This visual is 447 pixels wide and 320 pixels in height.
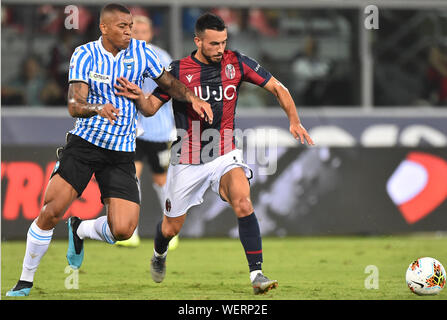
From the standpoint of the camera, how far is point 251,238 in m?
7.14

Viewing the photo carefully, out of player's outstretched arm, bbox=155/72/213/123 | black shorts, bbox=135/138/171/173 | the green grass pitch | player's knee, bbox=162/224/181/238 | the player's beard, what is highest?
the player's beard

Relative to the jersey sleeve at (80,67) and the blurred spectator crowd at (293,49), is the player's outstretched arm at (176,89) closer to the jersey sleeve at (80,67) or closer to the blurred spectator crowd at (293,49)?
the jersey sleeve at (80,67)

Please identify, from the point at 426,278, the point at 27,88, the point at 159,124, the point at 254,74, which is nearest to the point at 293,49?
the point at 27,88

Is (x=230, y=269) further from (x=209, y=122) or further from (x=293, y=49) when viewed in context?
(x=293, y=49)

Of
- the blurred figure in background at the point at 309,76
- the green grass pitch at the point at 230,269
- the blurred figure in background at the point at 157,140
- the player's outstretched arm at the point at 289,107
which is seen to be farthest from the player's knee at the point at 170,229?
the blurred figure in background at the point at 309,76

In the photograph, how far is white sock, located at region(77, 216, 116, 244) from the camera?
738 centimetres

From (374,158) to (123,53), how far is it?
5.70 metres

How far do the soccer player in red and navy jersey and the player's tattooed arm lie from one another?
73cm

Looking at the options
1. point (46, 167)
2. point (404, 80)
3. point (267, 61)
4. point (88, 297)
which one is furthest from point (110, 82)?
point (404, 80)

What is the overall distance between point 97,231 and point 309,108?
6.87 meters

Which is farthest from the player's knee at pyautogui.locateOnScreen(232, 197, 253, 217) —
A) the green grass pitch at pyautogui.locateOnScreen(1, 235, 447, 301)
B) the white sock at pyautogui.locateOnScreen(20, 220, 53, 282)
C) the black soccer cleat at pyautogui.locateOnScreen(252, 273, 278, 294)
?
the white sock at pyautogui.locateOnScreen(20, 220, 53, 282)

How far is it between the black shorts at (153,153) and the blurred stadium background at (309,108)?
4.21ft

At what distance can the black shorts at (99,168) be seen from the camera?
699 centimetres

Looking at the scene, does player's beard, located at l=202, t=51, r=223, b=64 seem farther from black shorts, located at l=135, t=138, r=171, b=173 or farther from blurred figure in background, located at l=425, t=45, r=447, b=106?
blurred figure in background, located at l=425, t=45, r=447, b=106
